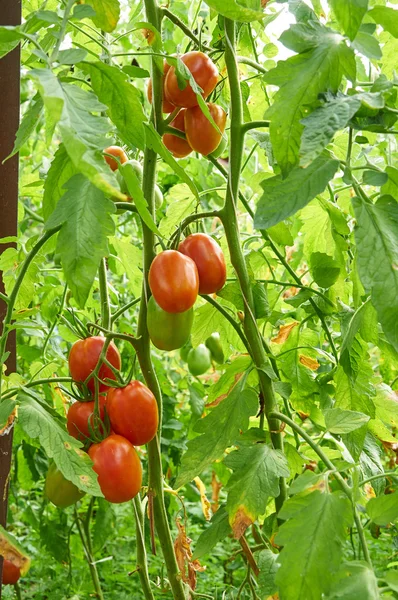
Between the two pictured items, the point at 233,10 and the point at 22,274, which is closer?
the point at 233,10

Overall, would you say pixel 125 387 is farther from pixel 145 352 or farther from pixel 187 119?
pixel 187 119

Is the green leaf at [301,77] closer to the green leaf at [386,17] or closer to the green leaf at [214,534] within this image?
the green leaf at [386,17]

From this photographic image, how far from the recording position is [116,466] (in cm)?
95

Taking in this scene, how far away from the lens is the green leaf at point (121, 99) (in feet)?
2.43

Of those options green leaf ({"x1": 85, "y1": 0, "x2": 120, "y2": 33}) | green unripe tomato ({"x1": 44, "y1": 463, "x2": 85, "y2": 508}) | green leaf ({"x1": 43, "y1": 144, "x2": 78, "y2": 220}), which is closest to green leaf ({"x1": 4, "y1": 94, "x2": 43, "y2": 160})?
green leaf ({"x1": 43, "y1": 144, "x2": 78, "y2": 220})

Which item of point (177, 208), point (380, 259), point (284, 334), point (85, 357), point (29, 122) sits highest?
point (29, 122)

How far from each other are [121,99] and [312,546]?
473 millimetres

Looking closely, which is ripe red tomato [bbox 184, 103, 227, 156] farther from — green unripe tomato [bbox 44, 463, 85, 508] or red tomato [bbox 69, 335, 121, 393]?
green unripe tomato [bbox 44, 463, 85, 508]

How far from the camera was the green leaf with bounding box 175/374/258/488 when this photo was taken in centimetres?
93

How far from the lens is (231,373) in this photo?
1126 millimetres

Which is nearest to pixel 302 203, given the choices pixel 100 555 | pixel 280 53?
pixel 280 53

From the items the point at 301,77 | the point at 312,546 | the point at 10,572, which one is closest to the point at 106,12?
the point at 301,77

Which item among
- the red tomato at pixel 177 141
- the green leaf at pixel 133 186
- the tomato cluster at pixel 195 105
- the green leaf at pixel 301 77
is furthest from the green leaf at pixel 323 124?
the red tomato at pixel 177 141

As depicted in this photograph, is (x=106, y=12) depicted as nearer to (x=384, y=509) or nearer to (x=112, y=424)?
(x=112, y=424)
